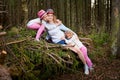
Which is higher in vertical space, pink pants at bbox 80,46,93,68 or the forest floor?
pink pants at bbox 80,46,93,68

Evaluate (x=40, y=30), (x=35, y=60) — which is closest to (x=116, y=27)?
(x=40, y=30)

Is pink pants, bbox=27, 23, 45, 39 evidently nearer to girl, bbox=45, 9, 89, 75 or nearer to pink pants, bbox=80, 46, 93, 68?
girl, bbox=45, 9, 89, 75

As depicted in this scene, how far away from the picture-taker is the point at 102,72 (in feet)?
23.7

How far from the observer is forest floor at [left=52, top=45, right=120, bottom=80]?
6969 millimetres

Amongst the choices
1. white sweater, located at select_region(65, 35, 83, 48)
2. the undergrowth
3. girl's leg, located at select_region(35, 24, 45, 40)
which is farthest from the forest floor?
girl's leg, located at select_region(35, 24, 45, 40)

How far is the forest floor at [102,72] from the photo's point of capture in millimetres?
6969

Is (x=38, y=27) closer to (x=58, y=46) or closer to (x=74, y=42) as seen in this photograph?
(x=58, y=46)

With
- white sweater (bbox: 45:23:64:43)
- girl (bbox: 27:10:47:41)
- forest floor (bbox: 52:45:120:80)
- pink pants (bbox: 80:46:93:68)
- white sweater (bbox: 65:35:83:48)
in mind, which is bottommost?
forest floor (bbox: 52:45:120:80)

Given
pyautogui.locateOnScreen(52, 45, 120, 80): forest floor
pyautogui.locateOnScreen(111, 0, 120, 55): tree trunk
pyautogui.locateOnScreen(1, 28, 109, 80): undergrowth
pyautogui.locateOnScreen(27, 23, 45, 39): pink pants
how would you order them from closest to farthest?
pyautogui.locateOnScreen(1, 28, 109, 80): undergrowth, pyautogui.locateOnScreen(52, 45, 120, 80): forest floor, pyautogui.locateOnScreen(27, 23, 45, 39): pink pants, pyautogui.locateOnScreen(111, 0, 120, 55): tree trunk

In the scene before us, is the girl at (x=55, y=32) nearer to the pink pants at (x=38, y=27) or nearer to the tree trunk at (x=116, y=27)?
the pink pants at (x=38, y=27)

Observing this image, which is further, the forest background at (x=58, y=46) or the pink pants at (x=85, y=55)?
the pink pants at (x=85, y=55)

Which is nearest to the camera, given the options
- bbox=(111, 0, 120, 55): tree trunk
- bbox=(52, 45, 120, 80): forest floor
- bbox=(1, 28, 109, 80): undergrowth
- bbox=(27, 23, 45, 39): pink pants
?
bbox=(1, 28, 109, 80): undergrowth

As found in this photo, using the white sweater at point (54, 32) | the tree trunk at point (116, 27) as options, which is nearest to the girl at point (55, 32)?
the white sweater at point (54, 32)

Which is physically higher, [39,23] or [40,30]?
[39,23]
